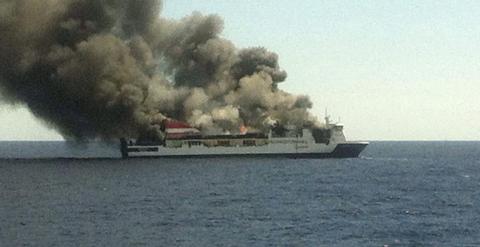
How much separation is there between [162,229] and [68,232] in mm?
8336

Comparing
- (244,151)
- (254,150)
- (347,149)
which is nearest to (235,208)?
(254,150)

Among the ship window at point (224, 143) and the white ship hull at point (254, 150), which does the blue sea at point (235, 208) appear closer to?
the white ship hull at point (254, 150)

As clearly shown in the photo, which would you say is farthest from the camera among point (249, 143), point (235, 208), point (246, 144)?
point (246, 144)

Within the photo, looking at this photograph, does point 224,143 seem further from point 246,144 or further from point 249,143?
point 249,143

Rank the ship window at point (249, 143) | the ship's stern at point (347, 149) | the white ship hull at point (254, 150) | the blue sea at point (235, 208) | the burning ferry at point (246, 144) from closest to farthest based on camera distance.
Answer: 1. the blue sea at point (235, 208)
2. the burning ferry at point (246, 144)
3. the white ship hull at point (254, 150)
4. the ship's stern at point (347, 149)
5. the ship window at point (249, 143)

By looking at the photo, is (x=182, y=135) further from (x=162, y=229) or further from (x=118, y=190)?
(x=162, y=229)

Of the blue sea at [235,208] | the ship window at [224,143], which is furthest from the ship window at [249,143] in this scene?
the blue sea at [235,208]

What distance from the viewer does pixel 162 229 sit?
2480 inches

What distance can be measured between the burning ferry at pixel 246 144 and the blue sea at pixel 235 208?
1192 inches

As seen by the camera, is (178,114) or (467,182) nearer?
(467,182)

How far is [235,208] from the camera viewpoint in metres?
78.4

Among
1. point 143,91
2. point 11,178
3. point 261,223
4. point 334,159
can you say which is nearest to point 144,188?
point 11,178

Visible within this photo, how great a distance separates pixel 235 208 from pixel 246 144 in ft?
290

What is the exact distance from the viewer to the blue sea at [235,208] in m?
58.8
